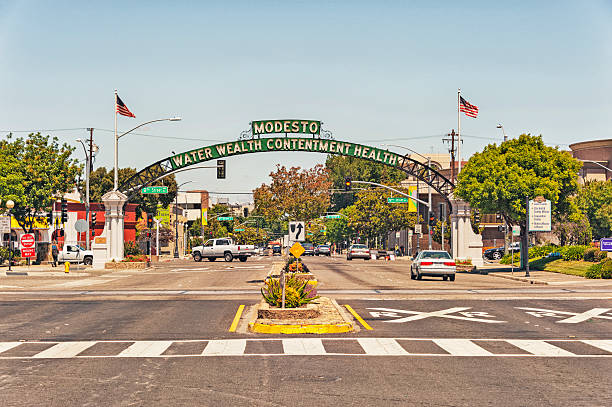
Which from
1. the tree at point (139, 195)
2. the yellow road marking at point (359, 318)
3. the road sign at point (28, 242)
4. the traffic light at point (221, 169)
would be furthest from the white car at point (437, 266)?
the tree at point (139, 195)

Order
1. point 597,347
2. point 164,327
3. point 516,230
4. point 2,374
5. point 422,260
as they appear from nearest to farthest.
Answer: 1. point 2,374
2. point 597,347
3. point 164,327
4. point 422,260
5. point 516,230

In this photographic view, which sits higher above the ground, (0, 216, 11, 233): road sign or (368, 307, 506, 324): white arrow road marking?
(0, 216, 11, 233): road sign

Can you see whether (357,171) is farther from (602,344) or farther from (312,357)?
(312,357)

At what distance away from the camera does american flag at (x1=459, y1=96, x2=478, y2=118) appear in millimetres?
56062

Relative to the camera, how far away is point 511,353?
548 inches

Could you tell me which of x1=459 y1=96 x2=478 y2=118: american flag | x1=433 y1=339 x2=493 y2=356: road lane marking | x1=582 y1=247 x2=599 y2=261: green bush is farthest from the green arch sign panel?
x1=433 y1=339 x2=493 y2=356: road lane marking

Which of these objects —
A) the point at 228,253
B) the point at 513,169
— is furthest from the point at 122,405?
the point at 228,253

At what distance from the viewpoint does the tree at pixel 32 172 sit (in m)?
59.3

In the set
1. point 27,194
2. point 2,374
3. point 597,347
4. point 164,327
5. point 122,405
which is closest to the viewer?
point 122,405

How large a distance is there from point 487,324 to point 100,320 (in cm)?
994

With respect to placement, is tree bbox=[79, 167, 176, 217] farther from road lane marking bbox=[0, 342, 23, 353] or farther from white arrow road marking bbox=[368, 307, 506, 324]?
road lane marking bbox=[0, 342, 23, 353]

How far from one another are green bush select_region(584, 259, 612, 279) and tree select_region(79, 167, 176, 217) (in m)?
67.0

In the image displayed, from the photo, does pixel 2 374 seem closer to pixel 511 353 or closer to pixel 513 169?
pixel 511 353

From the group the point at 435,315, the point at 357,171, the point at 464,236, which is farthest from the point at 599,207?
the point at 435,315
